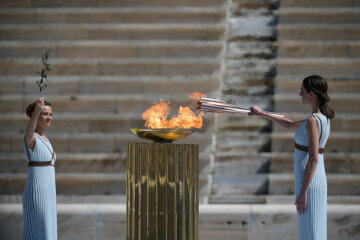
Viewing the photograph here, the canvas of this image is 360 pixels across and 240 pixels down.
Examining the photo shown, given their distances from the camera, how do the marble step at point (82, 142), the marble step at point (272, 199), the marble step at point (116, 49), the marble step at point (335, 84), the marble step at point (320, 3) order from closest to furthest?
1. the marble step at point (272, 199)
2. the marble step at point (82, 142)
3. the marble step at point (335, 84)
4. the marble step at point (116, 49)
5. the marble step at point (320, 3)

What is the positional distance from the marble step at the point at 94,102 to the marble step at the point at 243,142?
0.88 m

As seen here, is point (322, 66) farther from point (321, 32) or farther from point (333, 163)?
point (333, 163)

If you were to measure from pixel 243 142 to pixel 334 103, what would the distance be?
160 centimetres

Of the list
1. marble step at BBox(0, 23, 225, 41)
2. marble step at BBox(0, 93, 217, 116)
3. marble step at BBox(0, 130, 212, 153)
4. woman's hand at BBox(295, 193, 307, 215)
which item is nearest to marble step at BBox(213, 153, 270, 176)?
marble step at BBox(0, 130, 212, 153)

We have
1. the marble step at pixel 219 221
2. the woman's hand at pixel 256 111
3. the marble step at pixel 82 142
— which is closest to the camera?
the woman's hand at pixel 256 111

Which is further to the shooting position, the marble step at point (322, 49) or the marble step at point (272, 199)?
the marble step at point (322, 49)

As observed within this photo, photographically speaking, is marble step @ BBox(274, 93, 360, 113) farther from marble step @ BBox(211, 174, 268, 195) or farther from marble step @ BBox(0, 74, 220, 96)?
marble step @ BBox(211, 174, 268, 195)

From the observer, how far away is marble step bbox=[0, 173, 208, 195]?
7.59 metres

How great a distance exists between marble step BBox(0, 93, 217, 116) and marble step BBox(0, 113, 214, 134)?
0.60 ft

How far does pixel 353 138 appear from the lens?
7.83 m

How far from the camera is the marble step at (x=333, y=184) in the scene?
740 centimetres

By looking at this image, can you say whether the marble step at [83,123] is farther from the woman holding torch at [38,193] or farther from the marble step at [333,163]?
the woman holding torch at [38,193]

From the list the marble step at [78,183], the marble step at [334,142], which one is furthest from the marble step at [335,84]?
the marble step at [78,183]

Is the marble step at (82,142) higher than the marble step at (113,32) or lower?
lower
